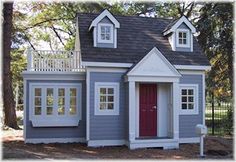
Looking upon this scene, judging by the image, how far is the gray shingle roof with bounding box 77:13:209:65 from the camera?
14664 mm

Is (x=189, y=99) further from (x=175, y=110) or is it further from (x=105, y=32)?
(x=105, y=32)

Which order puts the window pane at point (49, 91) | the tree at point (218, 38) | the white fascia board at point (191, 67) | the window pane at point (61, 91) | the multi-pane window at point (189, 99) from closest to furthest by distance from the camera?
the window pane at point (49, 91)
the window pane at point (61, 91)
the white fascia board at point (191, 67)
the multi-pane window at point (189, 99)
the tree at point (218, 38)

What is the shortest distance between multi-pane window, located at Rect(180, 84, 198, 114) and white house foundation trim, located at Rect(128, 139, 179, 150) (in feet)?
5.44

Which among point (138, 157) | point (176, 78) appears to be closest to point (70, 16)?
point (176, 78)

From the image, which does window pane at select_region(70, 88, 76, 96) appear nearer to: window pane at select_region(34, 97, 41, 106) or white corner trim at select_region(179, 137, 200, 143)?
window pane at select_region(34, 97, 41, 106)

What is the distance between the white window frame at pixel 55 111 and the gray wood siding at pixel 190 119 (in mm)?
4476

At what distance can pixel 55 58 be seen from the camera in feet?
49.2

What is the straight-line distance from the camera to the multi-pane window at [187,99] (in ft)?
50.7

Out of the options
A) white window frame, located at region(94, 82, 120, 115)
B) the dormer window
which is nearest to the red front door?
white window frame, located at region(94, 82, 120, 115)

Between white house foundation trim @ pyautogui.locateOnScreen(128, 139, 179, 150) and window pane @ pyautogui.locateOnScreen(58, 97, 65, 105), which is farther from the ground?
window pane @ pyautogui.locateOnScreen(58, 97, 65, 105)

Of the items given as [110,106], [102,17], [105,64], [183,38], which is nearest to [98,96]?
[110,106]

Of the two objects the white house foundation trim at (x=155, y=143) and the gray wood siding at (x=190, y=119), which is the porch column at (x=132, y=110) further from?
the gray wood siding at (x=190, y=119)

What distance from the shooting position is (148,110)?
49.4 ft

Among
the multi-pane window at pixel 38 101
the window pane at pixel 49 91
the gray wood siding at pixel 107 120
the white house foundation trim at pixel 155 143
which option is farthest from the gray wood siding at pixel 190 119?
the multi-pane window at pixel 38 101
